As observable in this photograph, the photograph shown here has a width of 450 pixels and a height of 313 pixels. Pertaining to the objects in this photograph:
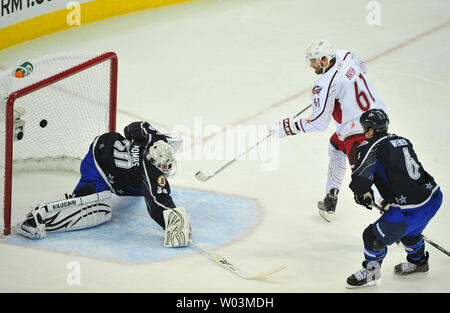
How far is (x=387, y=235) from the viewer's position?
4.45 metres

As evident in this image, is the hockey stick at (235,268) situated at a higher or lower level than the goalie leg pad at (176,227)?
lower

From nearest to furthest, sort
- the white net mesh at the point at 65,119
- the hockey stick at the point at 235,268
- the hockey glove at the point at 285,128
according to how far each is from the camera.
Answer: the hockey stick at the point at 235,268, the hockey glove at the point at 285,128, the white net mesh at the point at 65,119

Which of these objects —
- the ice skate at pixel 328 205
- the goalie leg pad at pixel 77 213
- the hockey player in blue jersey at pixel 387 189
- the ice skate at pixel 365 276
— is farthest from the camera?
the ice skate at pixel 328 205

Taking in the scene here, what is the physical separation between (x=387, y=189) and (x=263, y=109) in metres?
2.79

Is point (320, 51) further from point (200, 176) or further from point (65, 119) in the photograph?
point (65, 119)

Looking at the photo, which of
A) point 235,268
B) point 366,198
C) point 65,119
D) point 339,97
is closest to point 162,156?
point 235,268

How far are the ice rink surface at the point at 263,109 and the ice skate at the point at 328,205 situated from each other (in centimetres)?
7

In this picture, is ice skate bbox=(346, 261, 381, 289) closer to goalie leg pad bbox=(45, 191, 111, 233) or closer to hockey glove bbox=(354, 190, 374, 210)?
hockey glove bbox=(354, 190, 374, 210)

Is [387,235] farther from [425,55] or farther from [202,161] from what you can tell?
[425,55]

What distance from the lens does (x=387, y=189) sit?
4.48m

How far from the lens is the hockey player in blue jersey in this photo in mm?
4391

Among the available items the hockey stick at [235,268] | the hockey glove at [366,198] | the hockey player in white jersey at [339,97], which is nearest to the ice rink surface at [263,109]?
the hockey stick at [235,268]

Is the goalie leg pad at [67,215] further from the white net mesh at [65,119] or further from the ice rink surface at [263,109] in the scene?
the white net mesh at [65,119]

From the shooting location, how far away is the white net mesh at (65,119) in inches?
233
